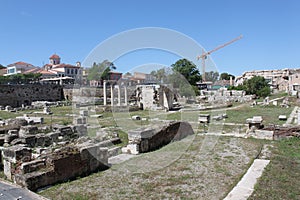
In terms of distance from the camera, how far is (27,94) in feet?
141

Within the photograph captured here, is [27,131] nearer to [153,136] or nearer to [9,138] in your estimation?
[9,138]

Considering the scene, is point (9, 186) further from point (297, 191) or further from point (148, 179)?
point (297, 191)

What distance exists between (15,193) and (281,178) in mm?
6931

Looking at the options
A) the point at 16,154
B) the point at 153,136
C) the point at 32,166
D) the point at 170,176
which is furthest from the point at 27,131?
the point at 170,176

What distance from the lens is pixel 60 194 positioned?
6.52m

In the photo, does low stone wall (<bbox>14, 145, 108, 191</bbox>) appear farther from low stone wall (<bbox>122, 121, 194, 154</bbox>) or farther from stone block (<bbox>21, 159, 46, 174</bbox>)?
low stone wall (<bbox>122, 121, 194, 154</bbox>)

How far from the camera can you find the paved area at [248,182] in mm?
6082

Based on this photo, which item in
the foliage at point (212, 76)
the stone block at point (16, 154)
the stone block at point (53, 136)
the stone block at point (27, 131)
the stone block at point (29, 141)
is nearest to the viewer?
the stone block at point (16, 154)

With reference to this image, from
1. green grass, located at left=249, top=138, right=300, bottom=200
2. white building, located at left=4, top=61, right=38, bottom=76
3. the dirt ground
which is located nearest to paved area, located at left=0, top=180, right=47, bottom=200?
the dirt ground

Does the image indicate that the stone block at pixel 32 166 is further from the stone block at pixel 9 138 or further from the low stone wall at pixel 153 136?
the stone block at pixel 9 138

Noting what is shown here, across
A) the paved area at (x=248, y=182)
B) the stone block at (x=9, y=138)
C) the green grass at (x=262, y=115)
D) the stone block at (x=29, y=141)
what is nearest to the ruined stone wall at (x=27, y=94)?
the stone block at (x=9, y=138)

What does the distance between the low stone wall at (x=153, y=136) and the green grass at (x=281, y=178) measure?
15.1 ft

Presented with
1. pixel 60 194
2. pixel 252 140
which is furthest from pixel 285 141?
pixel 60 194

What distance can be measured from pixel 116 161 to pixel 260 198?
5147 millimetres
